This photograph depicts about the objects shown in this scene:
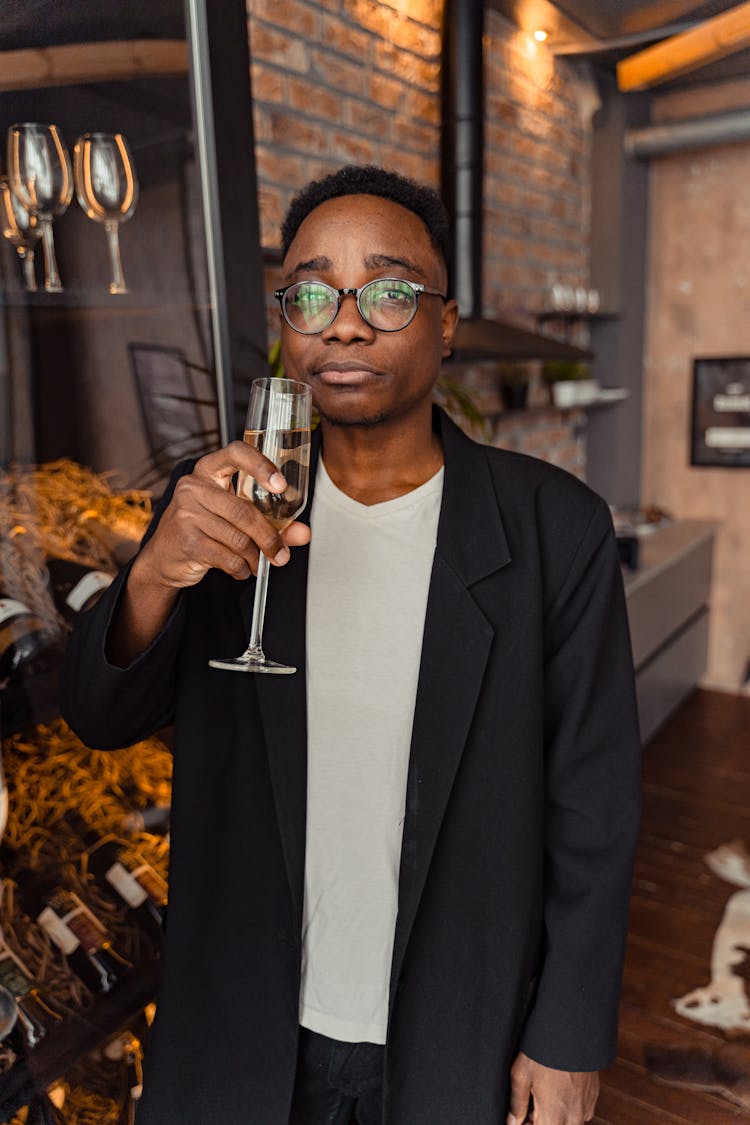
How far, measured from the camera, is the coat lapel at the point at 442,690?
109 centimetres

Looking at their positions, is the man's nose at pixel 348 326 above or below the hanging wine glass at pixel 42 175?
below

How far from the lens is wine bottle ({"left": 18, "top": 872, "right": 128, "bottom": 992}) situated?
1.34 meters

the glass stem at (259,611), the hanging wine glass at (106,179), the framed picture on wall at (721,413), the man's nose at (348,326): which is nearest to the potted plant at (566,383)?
the framed picture on wall at (721,413)

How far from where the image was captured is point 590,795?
1158mm

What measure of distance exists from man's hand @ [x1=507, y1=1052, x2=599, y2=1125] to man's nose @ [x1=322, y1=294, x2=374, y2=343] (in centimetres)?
95

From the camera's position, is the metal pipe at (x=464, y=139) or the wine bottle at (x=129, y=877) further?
the metal pipe at (x=464, y=139)

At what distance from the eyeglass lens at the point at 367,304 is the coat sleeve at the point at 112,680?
293 mm

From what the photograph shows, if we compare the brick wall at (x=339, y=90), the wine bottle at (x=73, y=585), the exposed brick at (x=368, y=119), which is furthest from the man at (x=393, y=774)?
the exposed brick at (x=368, y=119)

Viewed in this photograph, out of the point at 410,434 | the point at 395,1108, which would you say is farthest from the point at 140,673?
the point at 395,1108

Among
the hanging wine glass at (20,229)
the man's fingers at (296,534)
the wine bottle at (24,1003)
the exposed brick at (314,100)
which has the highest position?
the exposed brick at (314,100)

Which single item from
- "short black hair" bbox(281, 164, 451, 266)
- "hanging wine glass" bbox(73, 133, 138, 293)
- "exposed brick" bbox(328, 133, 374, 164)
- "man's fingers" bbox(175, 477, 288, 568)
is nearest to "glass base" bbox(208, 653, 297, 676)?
"man's fingers" bbox(175, 477, 288, 568)

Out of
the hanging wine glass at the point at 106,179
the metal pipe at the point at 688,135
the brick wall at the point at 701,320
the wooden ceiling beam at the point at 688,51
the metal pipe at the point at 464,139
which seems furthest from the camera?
the brick wall at the point at 701,320

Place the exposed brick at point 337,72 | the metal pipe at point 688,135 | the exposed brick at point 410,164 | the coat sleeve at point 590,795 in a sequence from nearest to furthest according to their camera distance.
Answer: the coat sleeve at point 590,795, the exposed brick at point 337,72, the exposed brick at point 410,164, the metal pipe at point 688,135

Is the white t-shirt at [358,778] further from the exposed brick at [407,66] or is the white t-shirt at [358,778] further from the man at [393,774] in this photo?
the exposed brick at [407,66]
